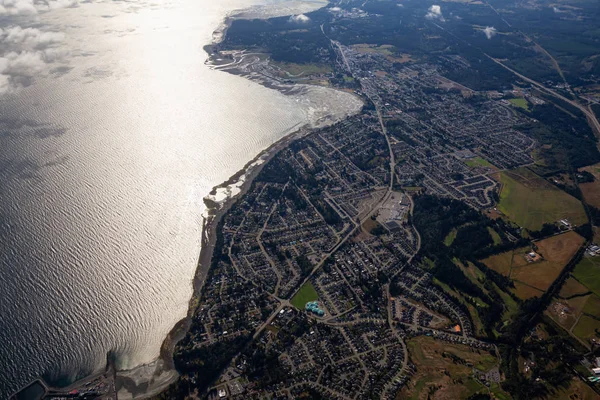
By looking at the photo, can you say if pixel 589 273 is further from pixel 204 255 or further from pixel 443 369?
pixel 204 255

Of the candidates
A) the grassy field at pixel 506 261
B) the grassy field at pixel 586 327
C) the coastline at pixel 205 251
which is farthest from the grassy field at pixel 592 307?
the coastline at pixel 205 251

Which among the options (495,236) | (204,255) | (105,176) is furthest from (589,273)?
(105,176)

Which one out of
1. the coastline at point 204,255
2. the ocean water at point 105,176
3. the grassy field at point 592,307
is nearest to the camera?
the coastline at point 204,255

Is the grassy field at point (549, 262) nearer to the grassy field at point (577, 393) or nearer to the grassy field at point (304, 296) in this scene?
the grassy field at point (577, 393)

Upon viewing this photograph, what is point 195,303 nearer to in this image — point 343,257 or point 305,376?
point 305,376

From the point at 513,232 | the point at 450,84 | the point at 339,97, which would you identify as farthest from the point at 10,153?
the point at 450,84
